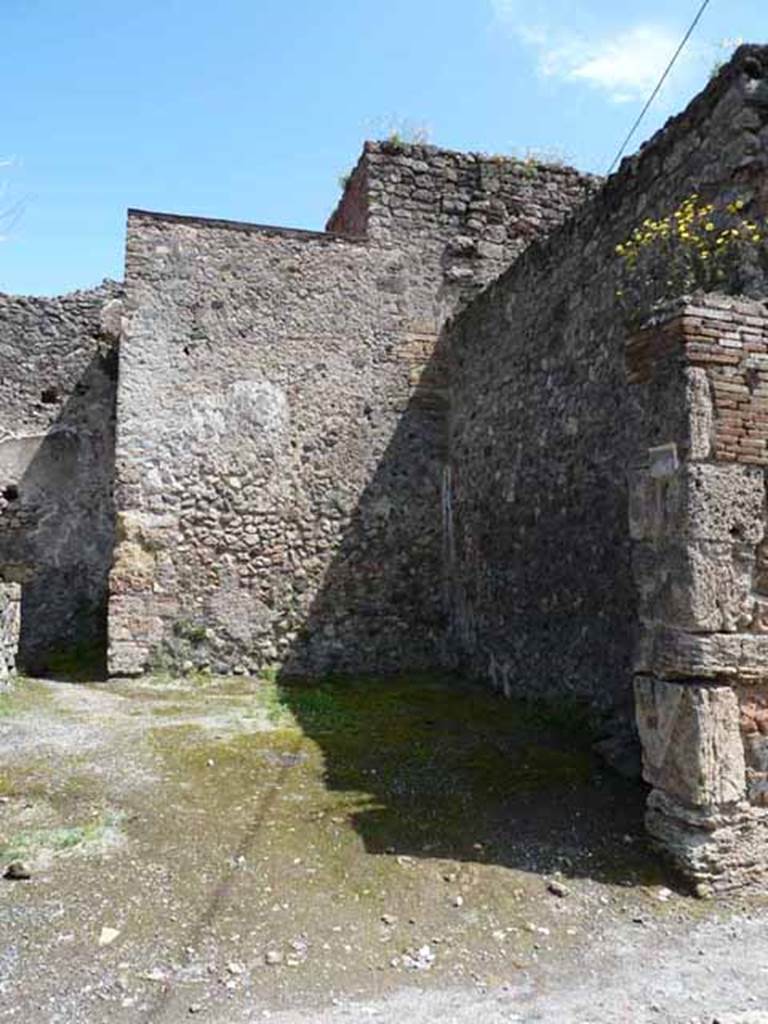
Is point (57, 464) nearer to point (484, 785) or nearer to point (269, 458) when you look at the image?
point (269, 458)

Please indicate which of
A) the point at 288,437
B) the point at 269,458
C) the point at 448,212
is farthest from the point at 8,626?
the point at 448,212

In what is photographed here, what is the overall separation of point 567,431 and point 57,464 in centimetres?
669

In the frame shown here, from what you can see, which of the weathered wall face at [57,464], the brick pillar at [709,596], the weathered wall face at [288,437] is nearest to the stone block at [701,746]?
the brick pillar at [709,596]

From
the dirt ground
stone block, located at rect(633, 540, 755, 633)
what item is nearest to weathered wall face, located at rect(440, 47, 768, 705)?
the dirt ground

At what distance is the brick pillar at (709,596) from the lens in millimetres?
3861

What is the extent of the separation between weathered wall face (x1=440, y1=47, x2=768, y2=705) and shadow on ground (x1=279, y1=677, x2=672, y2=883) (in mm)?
616

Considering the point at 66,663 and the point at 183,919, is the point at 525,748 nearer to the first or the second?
the point at 183,919

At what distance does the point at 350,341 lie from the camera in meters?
9.70

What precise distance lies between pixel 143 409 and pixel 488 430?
3.59 m

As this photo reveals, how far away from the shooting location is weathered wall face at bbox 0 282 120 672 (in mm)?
10289

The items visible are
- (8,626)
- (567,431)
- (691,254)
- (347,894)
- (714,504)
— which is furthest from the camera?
(8,626)

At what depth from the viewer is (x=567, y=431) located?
6.89 m

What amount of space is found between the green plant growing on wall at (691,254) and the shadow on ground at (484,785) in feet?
8.73

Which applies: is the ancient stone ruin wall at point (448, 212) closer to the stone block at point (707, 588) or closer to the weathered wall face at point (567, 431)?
the weathered wall face at point (567, 431)
